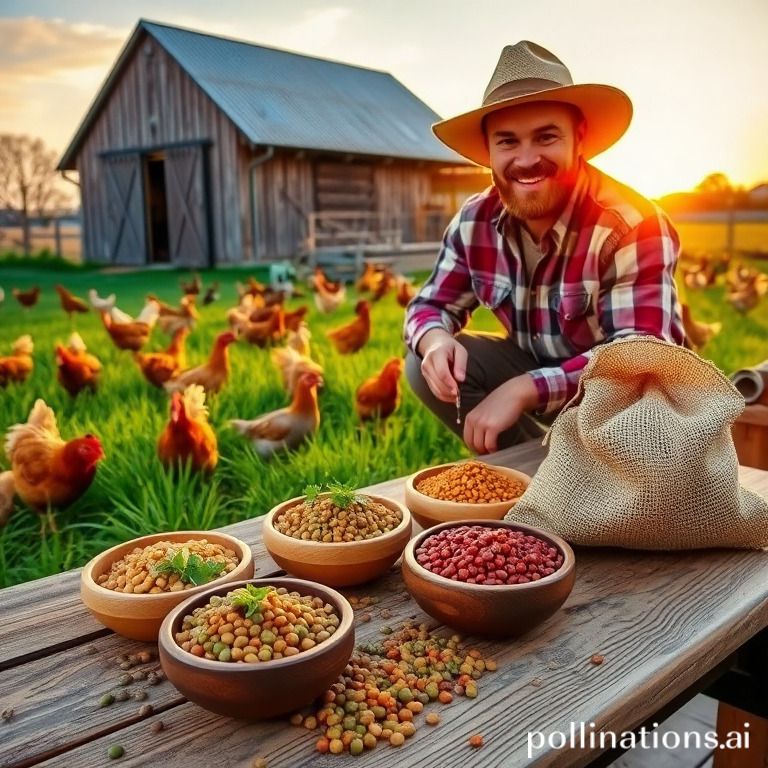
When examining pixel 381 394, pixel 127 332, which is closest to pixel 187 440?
pixel 381 394

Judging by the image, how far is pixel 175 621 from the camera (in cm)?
100

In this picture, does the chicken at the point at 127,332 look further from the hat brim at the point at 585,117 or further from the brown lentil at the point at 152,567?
the brown lentil at the point at 152,567

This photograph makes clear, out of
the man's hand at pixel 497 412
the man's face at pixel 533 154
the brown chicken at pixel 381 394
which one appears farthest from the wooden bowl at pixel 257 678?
the brown chicken at pixel 381 394

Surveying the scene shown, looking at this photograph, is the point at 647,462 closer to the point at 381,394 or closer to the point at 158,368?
the point at 381,394

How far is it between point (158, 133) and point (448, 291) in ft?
40.8

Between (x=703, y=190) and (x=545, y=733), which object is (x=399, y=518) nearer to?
(x=545, y=733)

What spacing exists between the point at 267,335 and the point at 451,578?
3.87 m

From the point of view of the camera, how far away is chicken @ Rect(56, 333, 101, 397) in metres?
3.60

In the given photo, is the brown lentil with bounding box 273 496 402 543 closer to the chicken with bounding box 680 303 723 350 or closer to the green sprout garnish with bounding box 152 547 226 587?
the green sprout garnish with bounding box 152 547 226 587

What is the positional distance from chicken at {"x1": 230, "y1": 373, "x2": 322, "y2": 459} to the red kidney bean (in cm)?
178

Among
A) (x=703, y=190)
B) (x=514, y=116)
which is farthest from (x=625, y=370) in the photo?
(x=703, y=190)

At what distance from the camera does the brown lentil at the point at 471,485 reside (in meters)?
1.51

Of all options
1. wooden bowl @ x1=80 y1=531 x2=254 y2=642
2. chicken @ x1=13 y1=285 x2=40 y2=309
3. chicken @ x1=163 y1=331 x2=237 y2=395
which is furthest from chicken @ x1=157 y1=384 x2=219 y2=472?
chicken @ x1=13 y1=285 x2=40 y2=309

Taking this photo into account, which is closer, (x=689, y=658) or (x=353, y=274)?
(x=689, y=658)
